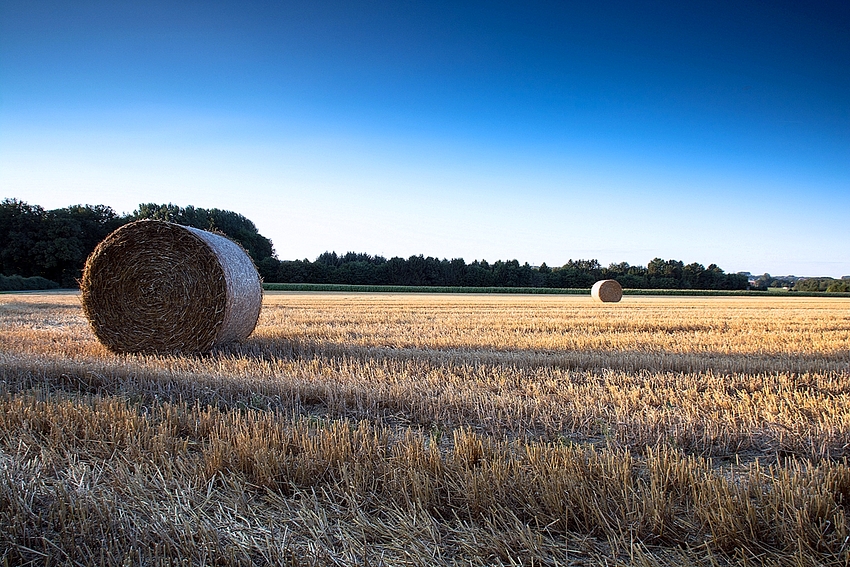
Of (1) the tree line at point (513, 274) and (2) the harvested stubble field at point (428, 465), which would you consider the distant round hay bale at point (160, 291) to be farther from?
(1) the tree line at point (513, 274)

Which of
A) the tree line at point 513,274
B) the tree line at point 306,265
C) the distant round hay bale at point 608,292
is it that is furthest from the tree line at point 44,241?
the distant round hay bale at point 608,292

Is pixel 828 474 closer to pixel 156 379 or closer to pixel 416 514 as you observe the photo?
pixel 416 514

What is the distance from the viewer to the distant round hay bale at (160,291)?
→ 7629 mm

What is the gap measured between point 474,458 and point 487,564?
99 cm

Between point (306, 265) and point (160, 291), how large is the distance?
52.6 m

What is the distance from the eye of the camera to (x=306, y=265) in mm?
59469

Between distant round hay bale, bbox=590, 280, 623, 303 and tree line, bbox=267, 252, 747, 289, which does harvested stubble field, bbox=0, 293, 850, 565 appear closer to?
distant round hay bale, bbox=590, 280, 623, 303

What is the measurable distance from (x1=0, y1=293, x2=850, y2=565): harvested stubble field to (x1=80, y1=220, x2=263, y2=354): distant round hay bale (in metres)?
1.47

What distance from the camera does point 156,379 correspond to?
5.42 m

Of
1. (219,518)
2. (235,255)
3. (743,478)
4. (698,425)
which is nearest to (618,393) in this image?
(698,425)

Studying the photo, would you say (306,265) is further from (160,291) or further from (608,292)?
(160,291)

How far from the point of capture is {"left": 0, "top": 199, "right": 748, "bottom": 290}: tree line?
50062mm

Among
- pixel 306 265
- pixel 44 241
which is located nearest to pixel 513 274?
pixel 306 265

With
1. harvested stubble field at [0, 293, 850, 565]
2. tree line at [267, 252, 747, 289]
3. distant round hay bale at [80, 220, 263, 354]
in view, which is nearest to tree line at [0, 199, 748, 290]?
tree line at [267, 252, 747, 289]
